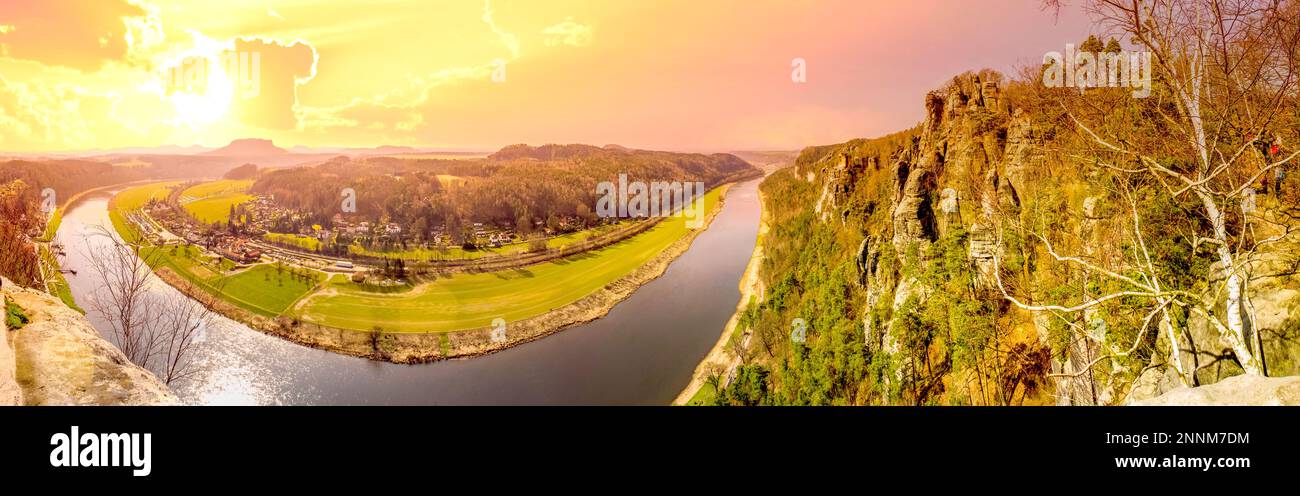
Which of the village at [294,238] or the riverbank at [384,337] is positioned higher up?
the village at [294,238]

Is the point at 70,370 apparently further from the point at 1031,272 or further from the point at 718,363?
the point at 718,363

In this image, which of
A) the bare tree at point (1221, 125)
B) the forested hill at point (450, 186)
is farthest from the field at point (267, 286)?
the bare tree at point (1221, 125)

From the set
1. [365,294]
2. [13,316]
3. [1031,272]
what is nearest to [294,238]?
[365,294]

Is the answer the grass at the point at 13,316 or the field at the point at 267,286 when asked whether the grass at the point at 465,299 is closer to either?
the field at the point at 267,286

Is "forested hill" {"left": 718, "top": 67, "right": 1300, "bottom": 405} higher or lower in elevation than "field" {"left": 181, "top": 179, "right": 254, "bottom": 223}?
lower

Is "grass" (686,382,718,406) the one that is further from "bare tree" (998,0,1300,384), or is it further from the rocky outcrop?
the rocky outcrop

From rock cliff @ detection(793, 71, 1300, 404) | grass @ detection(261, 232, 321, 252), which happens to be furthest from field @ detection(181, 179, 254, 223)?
rock cliff @ detection(793, 71, 1300, 404)

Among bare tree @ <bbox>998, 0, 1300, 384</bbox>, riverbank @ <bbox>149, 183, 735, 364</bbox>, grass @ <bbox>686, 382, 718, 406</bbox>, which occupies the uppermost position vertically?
bare tree @ <bbox>998, 0, 1300, 384</bbox>
